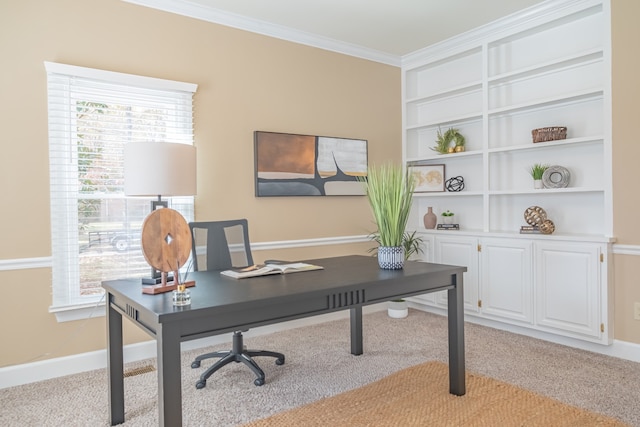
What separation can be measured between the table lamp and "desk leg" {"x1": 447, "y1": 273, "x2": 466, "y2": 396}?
147 centimetres

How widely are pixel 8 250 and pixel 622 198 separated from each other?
4075mm

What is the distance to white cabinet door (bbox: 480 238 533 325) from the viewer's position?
355 centimetres

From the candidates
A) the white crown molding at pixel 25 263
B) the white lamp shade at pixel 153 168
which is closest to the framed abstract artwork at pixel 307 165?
the white lamp shade at pixel 153 168

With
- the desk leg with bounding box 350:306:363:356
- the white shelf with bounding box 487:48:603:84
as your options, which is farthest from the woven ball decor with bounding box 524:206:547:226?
the desk leg with bounding box 350:306:363:356

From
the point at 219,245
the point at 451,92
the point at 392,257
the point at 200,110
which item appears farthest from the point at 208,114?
the point at 451,92

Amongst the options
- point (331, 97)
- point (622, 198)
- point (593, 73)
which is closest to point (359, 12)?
point (331, 97)

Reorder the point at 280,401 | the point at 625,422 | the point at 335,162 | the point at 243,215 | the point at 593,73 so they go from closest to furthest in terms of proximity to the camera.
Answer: the point at 625,422
the point at 280,401
the point at 593,73
the point at 243,215
the point at 335,162

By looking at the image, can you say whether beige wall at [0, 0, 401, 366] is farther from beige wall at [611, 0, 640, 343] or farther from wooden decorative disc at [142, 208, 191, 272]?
beige wall at [611, 0, 640, 343]

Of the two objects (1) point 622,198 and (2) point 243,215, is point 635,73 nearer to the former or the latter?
(1) point 622,198

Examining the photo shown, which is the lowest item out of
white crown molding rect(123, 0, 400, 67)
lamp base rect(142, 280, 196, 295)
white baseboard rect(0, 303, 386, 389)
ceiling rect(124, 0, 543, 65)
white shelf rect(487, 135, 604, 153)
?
white baseboard rect(0, 303, 386, 389)

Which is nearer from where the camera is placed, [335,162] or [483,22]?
[483,22]

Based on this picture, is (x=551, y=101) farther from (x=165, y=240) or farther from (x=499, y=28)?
(x=165, y=240)

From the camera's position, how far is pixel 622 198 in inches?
122

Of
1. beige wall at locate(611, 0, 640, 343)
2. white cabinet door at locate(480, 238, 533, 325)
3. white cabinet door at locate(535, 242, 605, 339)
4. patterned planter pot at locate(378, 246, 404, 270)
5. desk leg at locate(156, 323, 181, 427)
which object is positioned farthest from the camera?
white cabinet door at locate(480, 238, 533, 325)
